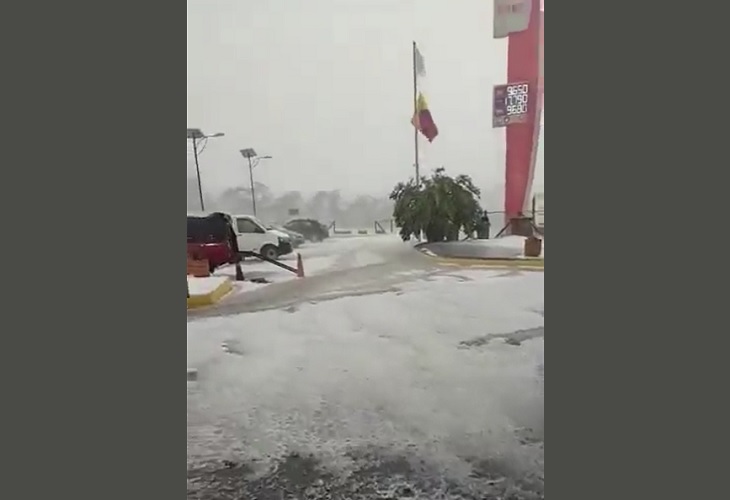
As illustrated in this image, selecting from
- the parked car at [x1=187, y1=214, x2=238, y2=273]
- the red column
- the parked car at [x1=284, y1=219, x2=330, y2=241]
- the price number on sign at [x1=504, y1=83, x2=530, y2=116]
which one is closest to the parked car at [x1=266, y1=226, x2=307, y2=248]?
the parked car at [x1=284, y1=219, x2=330, y2=241]

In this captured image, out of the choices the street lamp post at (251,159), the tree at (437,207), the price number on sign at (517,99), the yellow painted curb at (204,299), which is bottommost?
the yellow painted curb at (204,299)

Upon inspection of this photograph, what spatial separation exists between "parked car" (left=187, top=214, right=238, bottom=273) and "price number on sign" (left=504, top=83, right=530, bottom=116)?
941 millimetres

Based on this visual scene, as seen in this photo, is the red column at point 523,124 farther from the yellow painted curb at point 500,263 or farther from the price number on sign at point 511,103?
the yellow painted curb at point 500,263

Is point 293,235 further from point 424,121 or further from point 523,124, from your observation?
point 523,124

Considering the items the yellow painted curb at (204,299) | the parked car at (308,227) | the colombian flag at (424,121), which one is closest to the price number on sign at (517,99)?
the colombian flag at (424,121)

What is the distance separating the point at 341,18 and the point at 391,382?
1.13 metres

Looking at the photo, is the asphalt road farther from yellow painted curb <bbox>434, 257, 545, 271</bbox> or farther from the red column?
the red column

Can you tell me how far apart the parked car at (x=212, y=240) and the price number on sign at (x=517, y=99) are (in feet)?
3.09

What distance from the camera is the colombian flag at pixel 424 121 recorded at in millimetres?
2021

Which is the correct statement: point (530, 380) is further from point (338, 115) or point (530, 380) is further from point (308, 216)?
point (338, 115)

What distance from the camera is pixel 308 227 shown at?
2.04 m

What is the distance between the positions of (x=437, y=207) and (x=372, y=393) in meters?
0.60

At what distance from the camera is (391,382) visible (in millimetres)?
1972

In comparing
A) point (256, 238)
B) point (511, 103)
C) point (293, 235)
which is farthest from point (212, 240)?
point (511, 103)
